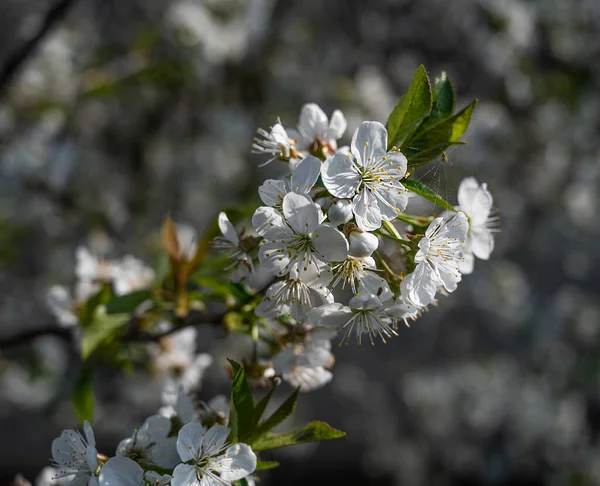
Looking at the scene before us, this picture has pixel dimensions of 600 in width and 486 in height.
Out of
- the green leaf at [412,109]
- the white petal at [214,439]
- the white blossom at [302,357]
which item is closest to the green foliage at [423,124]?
the green leaf at [412,109]

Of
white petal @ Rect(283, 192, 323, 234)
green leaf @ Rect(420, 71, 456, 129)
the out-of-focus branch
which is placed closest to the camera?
white petal @ Rect(283, 192, 323, 234)

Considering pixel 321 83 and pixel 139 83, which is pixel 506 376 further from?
pixel 139 83

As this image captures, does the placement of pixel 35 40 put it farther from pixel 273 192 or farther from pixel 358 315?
pixel 358 315

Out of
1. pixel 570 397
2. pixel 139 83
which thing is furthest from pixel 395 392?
pixel 139 83

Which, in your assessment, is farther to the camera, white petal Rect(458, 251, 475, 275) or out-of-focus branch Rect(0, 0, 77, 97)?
out-of-focus branch Rect(0, 0, 77, 97)

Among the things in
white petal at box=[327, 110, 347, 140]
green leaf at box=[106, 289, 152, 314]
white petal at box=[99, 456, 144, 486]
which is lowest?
green leaf at box=[106, 289, 152, 314]

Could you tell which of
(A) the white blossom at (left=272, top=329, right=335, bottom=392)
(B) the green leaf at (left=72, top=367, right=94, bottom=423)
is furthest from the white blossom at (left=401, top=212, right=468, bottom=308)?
(B) the green leaf at (left=72, top=367, right=94, bottom=423)

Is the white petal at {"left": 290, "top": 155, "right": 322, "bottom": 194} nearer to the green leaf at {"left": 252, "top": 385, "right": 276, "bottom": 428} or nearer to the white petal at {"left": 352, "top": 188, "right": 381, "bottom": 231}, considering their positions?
the white petal at {"left": 352, "top": 188, "right": 381, "bottom": 231}

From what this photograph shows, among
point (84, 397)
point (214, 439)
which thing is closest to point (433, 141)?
point (214, 439)
